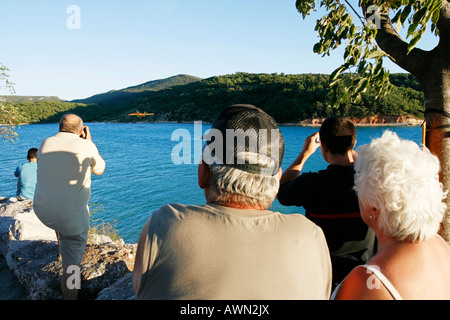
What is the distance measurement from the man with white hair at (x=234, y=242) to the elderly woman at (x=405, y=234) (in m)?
0.20

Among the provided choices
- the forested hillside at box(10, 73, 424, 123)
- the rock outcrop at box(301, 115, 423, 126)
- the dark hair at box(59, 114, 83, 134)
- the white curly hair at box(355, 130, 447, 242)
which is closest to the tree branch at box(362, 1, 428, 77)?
the white curly hair at box(355, 130, 447, 242)

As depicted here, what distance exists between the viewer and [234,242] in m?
1.02

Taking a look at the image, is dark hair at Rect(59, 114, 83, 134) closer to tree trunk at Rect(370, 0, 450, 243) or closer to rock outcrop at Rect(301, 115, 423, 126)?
tree trunk at Rect(370, 0, 450, 243)

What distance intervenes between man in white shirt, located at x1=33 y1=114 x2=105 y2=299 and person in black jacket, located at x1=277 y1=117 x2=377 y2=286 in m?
2.01

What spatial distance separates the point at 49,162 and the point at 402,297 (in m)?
2.87

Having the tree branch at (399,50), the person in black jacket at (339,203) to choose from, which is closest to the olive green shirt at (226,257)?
the person in black jacket at (339,203)

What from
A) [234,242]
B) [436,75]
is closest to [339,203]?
[234,242]

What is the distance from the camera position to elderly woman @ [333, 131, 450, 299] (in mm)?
1161

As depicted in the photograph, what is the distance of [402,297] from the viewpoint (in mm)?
1125

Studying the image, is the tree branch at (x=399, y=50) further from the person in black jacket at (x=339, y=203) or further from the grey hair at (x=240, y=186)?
the grey hair at (x=240, y=186)

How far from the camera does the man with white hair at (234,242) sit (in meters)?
0.99

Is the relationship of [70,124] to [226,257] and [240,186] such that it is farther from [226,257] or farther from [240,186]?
[226,257]

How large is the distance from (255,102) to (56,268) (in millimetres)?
86014
